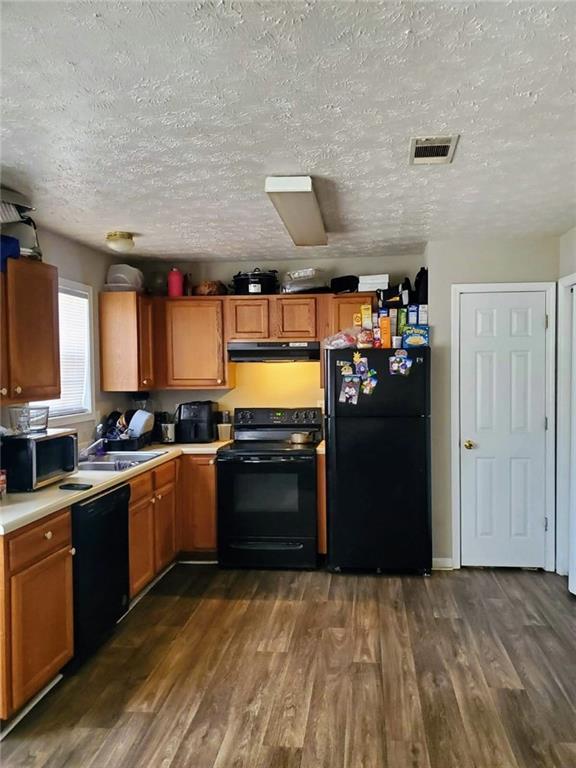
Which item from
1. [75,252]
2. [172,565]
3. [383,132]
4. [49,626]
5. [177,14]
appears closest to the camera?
[177,14]

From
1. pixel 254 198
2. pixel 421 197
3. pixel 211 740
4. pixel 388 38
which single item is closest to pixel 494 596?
pixel 211 740

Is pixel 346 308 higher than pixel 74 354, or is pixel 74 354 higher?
pixel 346 308

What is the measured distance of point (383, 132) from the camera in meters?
2.08

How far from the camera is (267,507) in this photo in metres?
4.09

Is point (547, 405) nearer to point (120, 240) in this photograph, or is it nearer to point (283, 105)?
point (283, 105)

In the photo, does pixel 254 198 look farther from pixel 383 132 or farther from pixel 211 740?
pixel 211 740

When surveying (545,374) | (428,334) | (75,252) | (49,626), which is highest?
(75,252)

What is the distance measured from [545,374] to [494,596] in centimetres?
155

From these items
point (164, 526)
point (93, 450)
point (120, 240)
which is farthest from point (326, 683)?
point (120, 240)

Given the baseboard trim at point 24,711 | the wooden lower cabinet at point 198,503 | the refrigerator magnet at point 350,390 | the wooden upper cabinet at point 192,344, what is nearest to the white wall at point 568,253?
the refrigerator magnet at point 350,390

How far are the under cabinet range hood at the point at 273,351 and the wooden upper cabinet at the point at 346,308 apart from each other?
221 millimetres

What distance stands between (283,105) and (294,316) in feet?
8.52

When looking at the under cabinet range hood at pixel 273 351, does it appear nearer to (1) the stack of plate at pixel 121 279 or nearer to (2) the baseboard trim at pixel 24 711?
(1) the stack of plate at pixel 121 279

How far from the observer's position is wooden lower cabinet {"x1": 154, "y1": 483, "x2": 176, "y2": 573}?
3.76 metres
